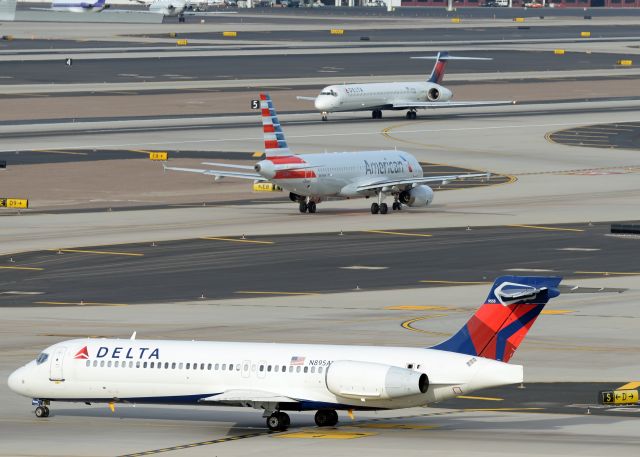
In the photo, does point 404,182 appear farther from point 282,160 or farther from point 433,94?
point 433,94

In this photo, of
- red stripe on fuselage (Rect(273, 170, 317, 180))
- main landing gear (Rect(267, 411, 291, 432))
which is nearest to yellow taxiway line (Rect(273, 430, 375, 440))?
main landing gear (Rect(267, 411, 291, 432))

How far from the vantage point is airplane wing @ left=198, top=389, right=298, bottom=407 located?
47.4 meters

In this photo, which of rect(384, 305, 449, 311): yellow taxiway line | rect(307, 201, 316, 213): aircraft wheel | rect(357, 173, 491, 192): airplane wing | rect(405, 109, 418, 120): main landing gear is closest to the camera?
rect(384, 305, 449, 311): yellow taxiway line

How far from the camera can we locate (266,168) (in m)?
99.4

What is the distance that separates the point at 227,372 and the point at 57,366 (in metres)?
5.79

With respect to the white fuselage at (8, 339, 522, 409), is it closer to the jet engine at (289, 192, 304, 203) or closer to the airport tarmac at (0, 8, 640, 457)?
the airport tarmac at (0, 8, 640, 457)

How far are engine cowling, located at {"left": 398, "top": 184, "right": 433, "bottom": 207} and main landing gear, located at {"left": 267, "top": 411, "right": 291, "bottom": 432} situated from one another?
59718 mm

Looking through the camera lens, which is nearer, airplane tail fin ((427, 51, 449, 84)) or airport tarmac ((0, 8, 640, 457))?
airport tarmac ((0, 8, 640, 457))

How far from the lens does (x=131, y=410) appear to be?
53.0 meters

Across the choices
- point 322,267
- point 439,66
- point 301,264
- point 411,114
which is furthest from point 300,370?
point 439,66

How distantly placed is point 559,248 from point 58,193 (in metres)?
42.6

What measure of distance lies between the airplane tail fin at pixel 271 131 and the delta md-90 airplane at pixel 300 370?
49.5 metres

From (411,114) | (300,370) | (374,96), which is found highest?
(374,96)

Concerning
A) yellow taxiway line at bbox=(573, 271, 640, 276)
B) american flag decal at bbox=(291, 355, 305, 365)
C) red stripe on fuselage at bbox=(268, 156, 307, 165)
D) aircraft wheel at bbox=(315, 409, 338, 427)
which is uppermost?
red stripe on fuselage at bbox=(268, 156, 307, 165)
